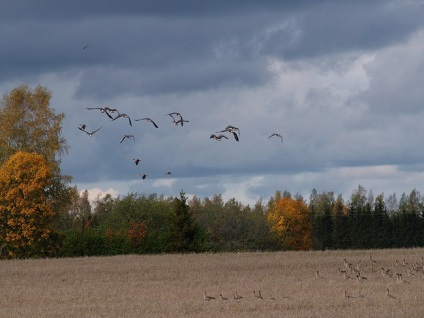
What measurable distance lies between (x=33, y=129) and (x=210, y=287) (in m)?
40.4

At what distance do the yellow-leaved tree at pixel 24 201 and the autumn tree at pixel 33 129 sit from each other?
3852mm

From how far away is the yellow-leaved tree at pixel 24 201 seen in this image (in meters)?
67.1

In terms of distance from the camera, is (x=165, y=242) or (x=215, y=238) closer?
(x=165, y=242)

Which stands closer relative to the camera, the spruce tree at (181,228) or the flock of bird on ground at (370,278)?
the flock of bird on ground at (370,278)

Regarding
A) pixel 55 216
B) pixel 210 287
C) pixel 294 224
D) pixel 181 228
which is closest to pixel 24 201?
pixel 55 216

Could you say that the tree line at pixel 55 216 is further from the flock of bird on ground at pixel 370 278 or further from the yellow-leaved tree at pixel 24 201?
the flock of bird on ground at pixel 370 278

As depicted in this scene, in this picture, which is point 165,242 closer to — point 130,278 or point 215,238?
point 215,238

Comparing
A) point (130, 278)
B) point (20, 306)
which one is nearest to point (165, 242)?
point (130, 278)

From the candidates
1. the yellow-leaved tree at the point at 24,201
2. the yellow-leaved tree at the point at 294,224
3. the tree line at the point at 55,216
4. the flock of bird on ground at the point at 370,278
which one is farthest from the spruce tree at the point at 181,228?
the yellow-leaved tree at the point at 294,224

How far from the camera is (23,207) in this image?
67.3m

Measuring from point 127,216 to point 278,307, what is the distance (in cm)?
6007

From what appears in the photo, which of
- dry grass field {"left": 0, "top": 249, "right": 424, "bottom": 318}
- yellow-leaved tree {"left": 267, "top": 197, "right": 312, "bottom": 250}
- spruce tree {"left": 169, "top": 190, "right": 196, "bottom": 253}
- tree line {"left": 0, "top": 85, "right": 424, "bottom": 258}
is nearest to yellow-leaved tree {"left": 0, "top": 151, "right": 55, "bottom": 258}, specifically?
tree line {"left": 0, "top": 85, "right": 424, "bottom": 258}

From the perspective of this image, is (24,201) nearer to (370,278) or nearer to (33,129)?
(33,129)

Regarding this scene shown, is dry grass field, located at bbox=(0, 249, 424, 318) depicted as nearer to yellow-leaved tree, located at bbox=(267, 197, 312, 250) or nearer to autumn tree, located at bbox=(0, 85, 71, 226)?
autumn tree, located at bbox=(0, 85, 71, 226)
